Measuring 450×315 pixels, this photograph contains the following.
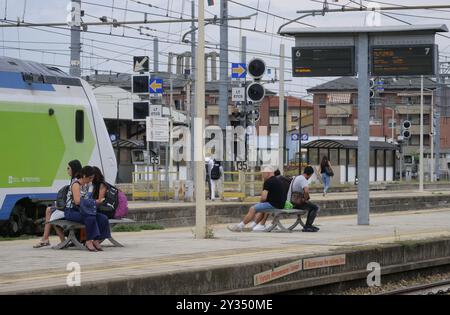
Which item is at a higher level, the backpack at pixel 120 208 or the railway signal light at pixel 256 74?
the railway signal light at pixel 256 74

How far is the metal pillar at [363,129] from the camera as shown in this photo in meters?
22.8

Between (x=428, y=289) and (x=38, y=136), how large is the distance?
9338mm

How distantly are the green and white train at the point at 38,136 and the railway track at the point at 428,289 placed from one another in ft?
28.5

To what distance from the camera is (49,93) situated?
21344 mm

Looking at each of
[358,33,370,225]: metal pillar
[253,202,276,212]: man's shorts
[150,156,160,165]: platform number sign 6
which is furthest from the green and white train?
[150,156,160,165]: platform number sign 6

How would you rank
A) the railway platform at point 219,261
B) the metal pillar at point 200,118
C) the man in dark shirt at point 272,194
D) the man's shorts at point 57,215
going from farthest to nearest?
the man in dark shirt at point 272,194
the metal pillar at point 200,118
the man's shorts at point 57,215
the railway platform at point 219,261

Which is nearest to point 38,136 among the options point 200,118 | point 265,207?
point 200,118

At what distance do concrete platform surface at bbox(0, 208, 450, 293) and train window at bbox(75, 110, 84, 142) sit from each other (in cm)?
254

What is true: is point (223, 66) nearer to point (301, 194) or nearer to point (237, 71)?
point (237, 71)

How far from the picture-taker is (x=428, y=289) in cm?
1533

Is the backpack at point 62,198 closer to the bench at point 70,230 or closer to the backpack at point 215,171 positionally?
the bench at point 70,230

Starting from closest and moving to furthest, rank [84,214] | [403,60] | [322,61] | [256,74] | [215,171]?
[84,214] < [403,60] < [322,61] < [256,74] < [215,171]

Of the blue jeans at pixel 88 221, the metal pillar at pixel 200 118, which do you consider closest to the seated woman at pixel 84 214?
the blue jeans at pixel 88 221
